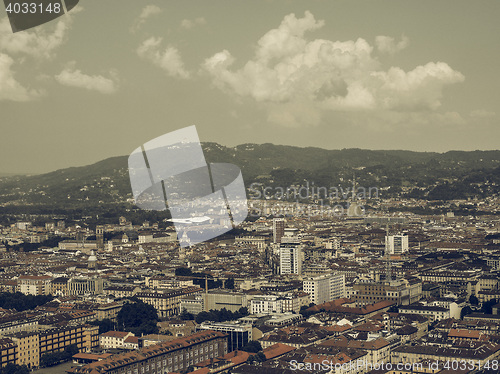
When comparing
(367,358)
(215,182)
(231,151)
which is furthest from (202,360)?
(231,151)

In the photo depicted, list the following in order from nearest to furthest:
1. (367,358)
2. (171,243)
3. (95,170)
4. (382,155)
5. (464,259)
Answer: (367,358)
(464,259)
(171,243)
(95,170)
(382,155)

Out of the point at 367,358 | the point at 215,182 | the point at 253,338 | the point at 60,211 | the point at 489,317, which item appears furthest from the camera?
the point at 60,211

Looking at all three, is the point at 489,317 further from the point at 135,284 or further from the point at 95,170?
the point at 95,170

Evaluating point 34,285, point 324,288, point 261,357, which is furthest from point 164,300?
point 261,357

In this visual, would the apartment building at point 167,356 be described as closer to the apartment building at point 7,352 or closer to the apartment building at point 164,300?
the apartment building at point 7,352

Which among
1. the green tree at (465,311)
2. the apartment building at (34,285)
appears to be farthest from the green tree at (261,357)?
the apartment building at (34,285)

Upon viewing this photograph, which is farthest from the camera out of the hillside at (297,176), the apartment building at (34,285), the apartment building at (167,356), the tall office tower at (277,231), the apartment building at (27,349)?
the hillside at (297,176)

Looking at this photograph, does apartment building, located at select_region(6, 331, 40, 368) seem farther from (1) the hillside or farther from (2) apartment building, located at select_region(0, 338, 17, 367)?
(1) the hillside

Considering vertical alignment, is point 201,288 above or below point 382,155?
below

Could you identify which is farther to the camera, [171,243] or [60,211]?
[60,211]
